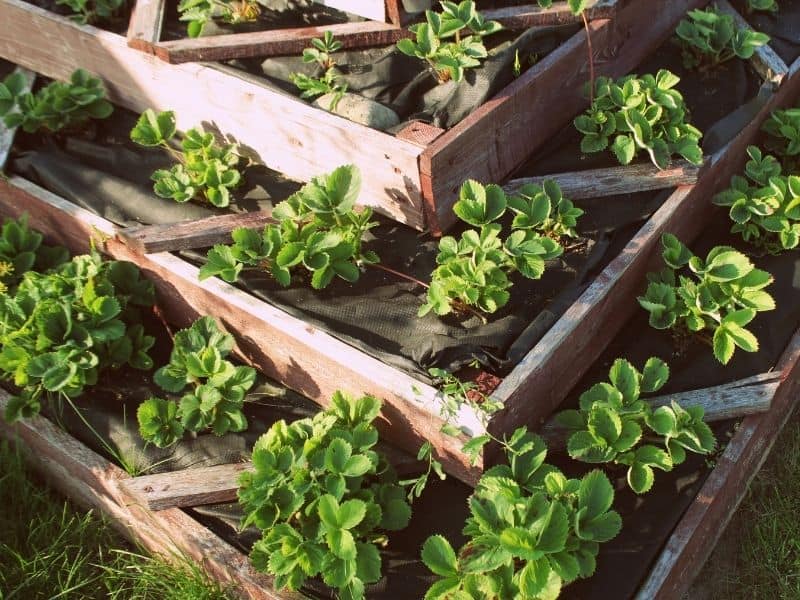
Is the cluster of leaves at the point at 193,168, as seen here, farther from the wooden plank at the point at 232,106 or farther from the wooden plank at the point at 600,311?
the wooden plank at the point at 600,311

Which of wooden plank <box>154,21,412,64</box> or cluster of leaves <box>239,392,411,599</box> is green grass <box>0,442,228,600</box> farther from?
wooden plank <box>154,21,412,64</box>

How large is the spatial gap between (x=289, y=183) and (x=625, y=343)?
5.07 ft

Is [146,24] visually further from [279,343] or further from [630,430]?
[630,430]

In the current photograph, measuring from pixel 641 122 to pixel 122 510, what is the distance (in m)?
2.52

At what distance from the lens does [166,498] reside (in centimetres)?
279

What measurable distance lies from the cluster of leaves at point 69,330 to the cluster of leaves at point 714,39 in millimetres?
2739

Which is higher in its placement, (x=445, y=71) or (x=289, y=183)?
(x=445, y=71)

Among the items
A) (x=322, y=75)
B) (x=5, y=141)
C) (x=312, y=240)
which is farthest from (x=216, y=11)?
(x=312, y=240)

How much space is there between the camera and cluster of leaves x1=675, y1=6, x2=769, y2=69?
3.68 m

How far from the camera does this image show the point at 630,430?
8.50ft

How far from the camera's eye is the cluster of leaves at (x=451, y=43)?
314 cm

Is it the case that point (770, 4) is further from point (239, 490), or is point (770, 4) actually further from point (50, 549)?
point (50, 549)

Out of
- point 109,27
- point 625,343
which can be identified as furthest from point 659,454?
point 109,27

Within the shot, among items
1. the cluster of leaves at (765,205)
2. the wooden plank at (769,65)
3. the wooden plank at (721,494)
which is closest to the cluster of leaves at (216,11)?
the cluster of leaves at (765,205)
